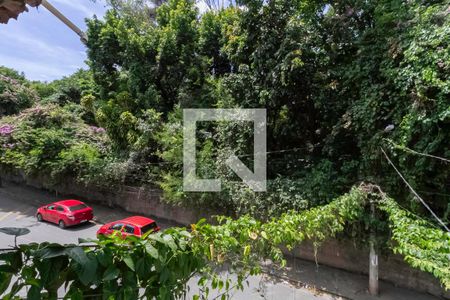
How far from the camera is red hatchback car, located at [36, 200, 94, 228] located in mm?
9328

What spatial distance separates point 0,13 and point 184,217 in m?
8.90

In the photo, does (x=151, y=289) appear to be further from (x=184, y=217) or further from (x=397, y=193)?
(x=184, y=217)

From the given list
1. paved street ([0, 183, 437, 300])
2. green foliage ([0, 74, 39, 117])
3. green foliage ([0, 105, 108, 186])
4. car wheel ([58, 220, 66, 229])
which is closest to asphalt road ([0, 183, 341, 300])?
paved street ([0, 183, 437, 300])

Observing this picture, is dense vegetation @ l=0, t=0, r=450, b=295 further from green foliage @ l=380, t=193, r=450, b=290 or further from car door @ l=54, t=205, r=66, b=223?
car door @ l=54, t=205, r=66, b=223

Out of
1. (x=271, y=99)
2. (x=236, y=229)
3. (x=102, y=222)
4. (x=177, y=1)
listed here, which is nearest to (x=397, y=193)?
(x=271, y=99)

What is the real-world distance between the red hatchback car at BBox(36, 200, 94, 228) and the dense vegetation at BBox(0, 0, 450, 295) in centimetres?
119

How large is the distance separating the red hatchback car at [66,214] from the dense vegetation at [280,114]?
1191 millimetres

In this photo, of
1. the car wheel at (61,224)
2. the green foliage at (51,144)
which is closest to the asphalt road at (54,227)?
the car wheel at (61,224)

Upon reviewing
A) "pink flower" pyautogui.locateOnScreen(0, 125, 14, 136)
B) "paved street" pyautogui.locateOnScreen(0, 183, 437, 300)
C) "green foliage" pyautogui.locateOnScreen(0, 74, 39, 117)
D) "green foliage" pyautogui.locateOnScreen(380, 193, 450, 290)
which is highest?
"green foliage" pyautogui.locateOnScreen(0, 74, 39, 117)

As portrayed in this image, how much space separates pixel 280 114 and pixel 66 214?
303 inches

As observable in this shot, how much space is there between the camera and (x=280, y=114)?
346 inches
